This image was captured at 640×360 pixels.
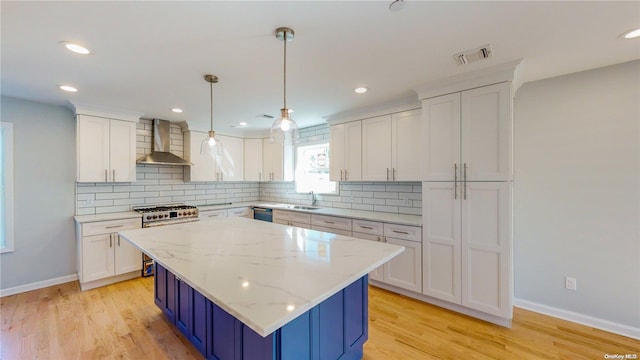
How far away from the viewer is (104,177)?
352cm

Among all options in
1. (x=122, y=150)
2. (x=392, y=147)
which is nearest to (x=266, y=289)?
(x=392, y=147)

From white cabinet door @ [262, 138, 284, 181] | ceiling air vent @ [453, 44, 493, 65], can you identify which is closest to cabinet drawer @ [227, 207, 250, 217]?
white cabinet door @ [262, 138, 284, 181]

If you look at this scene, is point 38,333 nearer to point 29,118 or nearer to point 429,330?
point 29,118

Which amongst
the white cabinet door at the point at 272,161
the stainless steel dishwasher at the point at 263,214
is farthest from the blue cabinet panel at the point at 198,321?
the white cabinet door at the point at 272,161

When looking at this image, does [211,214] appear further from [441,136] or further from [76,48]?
[441,136]

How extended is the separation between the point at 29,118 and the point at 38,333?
2.54 m

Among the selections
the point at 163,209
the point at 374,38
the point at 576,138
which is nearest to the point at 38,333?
the point at 163,209

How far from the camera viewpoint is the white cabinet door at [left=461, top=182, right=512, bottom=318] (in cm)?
233

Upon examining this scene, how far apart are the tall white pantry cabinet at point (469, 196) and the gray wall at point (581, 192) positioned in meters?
0.58

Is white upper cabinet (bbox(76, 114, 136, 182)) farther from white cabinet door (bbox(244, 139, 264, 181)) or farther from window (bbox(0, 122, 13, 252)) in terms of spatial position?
white cabinet door (bbox(244, 139, 264, 181))

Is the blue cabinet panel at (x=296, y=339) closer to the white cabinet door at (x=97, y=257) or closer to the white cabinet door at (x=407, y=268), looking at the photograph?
the white cabinet door at (x=407, y=268)

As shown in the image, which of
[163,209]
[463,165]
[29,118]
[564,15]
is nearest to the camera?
[564,15]

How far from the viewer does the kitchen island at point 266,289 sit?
1.15 m

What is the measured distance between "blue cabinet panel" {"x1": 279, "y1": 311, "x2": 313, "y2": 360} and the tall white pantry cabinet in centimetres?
185
